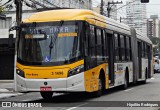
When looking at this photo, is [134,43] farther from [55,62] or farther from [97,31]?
[55,62]

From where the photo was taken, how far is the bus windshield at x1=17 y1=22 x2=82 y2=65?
51.6ft

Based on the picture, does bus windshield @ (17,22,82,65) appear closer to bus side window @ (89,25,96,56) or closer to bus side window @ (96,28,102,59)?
bus side window @ (89,25,96,56)

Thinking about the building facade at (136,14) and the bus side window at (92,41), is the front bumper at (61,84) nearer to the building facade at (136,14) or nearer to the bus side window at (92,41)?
the bus side window at (92,41)

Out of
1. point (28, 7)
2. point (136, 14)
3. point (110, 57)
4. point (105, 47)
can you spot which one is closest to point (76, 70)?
point (105, 47)

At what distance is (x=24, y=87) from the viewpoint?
15961 millimetres

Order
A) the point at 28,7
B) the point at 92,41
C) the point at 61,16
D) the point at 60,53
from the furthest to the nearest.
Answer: the point at 28,7, the point at 92,41, the point at 61,16, the point at 60,53

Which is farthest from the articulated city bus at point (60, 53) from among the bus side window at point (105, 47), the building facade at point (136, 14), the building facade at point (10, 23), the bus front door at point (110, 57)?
the building facade at point (136, 14)

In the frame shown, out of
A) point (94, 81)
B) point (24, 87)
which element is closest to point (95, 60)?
point (94, 81)

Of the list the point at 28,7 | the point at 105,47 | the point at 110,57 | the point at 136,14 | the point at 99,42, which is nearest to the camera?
the point at 99,42

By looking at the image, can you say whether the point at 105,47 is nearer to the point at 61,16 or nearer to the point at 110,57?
the point at 110,57

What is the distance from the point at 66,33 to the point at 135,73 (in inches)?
427

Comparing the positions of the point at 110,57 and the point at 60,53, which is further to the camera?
the point at 110,57

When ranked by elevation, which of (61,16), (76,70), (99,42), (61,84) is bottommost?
(61,84)

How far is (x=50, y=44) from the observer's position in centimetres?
1591
